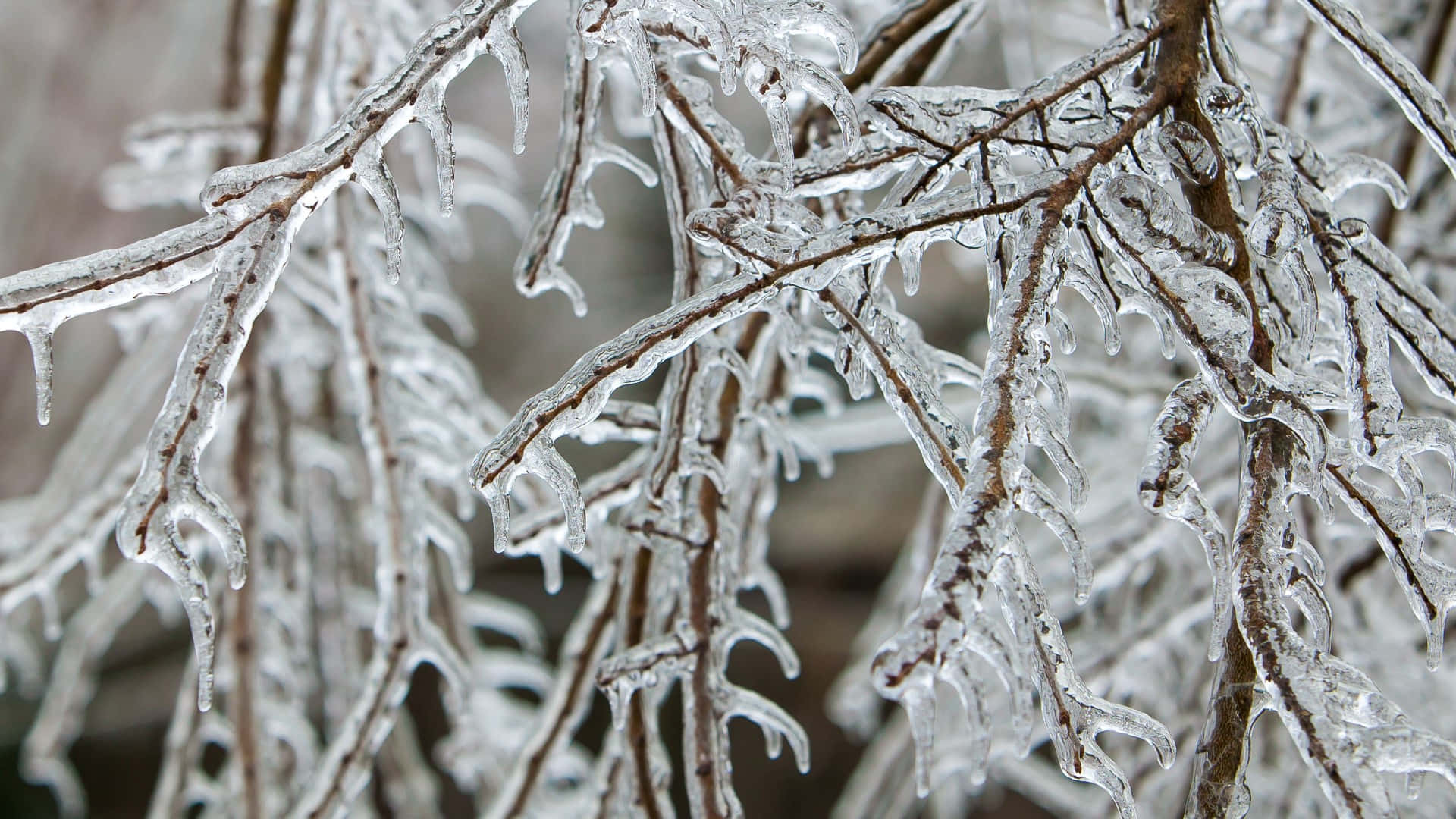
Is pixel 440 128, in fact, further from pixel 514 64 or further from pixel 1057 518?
pixel 1057 518

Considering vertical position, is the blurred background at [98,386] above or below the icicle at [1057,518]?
above

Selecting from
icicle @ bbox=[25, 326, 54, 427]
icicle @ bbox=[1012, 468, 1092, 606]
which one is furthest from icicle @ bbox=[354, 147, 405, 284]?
icicle @ bbox=[1012, 468, 1092, 606]

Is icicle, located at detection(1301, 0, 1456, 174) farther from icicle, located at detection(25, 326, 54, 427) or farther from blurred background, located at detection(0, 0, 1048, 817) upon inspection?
blurred background, located at detection(0, 0, 1048, 817)

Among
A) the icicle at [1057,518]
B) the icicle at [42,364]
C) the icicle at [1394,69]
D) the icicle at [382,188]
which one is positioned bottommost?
the icicle at [1057,518]

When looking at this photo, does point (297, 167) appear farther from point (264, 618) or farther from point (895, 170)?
point (264, 618)

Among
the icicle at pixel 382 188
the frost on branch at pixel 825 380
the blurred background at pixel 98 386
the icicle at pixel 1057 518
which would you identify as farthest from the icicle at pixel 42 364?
the blurred background at pixel 98 386

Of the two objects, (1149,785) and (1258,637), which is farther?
(1149,785)

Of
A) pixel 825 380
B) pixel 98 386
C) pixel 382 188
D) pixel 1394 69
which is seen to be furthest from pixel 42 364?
pixel 98 386

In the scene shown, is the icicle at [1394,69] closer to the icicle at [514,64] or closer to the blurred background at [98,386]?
the icicle at [514,64]

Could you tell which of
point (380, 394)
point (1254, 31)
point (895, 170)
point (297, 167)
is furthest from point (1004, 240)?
point (1254, 31)
